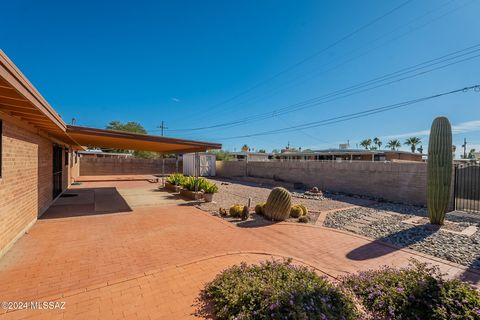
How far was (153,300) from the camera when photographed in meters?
2.79

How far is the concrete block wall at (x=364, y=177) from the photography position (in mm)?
9867

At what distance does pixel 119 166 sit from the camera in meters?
23.5

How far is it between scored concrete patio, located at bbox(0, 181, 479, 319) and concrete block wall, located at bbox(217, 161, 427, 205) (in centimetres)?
660

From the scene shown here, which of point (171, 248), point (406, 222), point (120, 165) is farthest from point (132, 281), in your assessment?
point (120, 165)

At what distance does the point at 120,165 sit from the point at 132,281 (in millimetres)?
23250

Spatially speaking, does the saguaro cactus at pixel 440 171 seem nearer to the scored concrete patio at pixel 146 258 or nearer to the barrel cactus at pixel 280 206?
the scored concrete patio at pixel 146 258

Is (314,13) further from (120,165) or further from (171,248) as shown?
(120,165)

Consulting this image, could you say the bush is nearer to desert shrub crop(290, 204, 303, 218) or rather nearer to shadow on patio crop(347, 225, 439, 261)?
shadow on patio crop(347, 225, 439, 261)

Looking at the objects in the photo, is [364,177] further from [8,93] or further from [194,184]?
[8,93]

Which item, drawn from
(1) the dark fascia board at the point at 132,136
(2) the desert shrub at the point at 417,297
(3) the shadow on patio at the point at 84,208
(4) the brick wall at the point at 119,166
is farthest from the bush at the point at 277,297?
(4) the brick wall at the point at 119,166

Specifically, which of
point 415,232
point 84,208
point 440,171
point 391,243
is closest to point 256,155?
point 84,208

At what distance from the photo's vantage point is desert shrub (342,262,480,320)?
2246 mm

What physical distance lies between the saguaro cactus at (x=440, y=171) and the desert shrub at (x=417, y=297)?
483 centimetres

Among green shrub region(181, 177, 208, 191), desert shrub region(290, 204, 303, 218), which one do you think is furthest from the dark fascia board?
desert shrub region(290, 204, 303, 218)
